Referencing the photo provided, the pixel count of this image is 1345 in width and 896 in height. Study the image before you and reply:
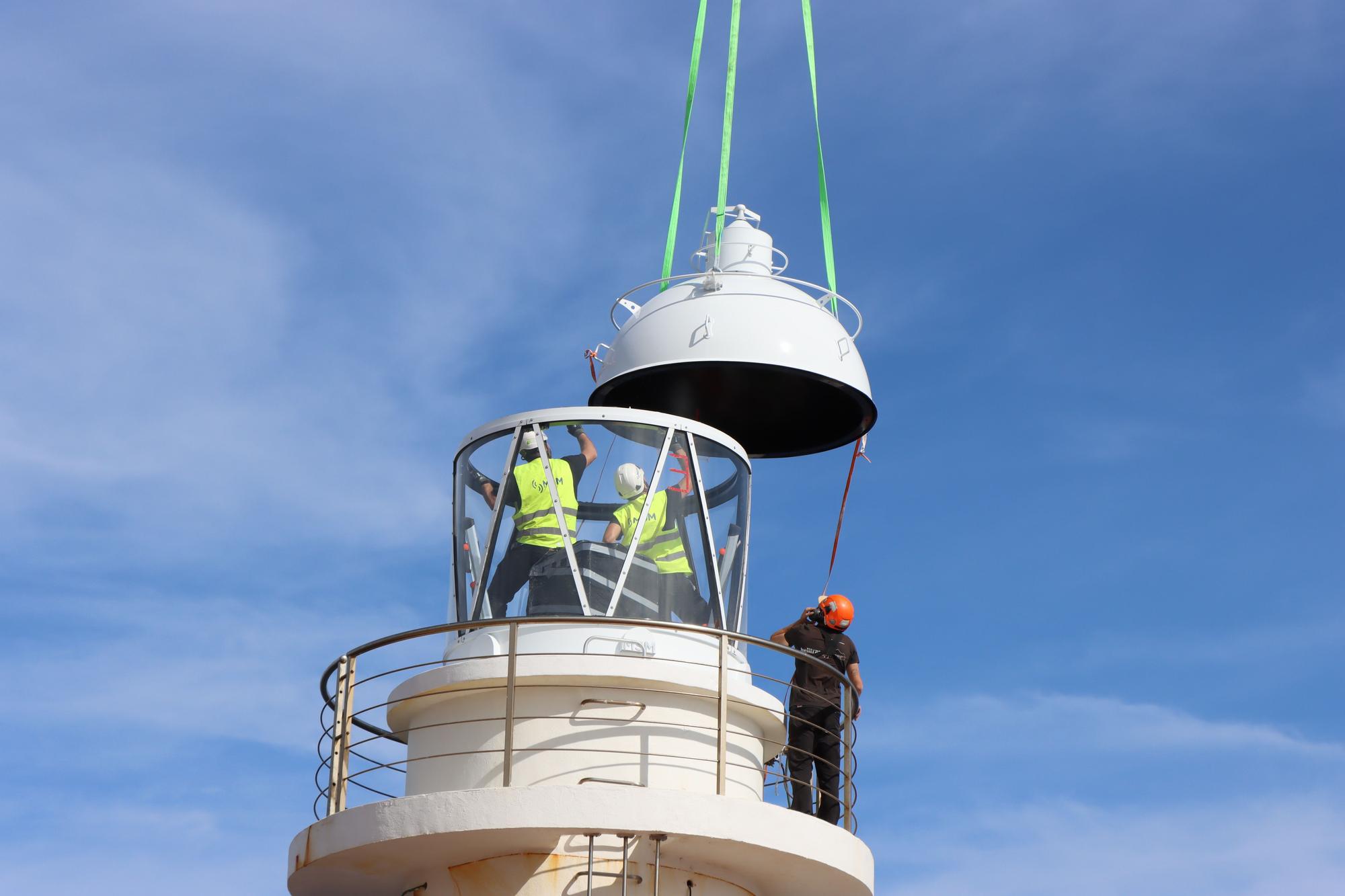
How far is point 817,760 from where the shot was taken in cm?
1474

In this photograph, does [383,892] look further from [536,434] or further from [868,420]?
[868,420]

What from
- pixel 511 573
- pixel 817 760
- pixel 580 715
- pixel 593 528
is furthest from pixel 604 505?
pixel 817 760

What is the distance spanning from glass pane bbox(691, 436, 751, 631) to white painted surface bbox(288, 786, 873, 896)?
7.73 ft

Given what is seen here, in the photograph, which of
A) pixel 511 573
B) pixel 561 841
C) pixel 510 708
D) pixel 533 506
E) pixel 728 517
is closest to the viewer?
pixel 510 708

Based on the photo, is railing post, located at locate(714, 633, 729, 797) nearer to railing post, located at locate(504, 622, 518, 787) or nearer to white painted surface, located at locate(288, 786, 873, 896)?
white painted surface, located at locate(288, 786, 873, 896)

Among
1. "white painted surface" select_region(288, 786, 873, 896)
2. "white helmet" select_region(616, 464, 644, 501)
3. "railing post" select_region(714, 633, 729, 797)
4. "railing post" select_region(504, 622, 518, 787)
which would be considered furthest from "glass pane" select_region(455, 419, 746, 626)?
"white painted surface" select_region(288, 786, 873, 896)

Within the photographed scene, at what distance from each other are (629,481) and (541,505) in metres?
0.77

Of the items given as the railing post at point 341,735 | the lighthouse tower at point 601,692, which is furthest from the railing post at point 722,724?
the railing post at point 341,735

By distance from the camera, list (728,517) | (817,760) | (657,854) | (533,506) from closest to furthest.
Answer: (657,854) < (817,760) < (533,506) < (728,517)

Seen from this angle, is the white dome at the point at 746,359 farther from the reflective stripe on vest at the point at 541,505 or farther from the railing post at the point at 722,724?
the railing post at the point at 722,724

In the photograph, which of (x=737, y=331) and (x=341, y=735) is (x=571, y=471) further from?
(x=341, y=735)

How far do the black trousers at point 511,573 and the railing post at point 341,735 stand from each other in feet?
4.46

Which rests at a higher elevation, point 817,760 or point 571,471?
point 571,471

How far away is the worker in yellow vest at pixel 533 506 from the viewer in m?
15.0
